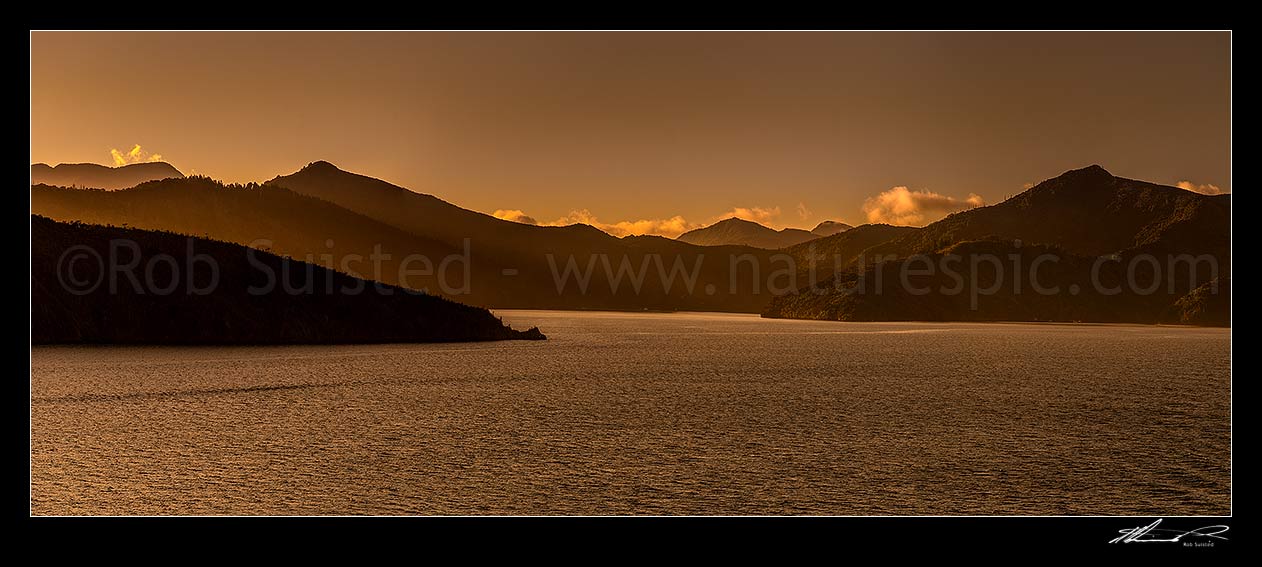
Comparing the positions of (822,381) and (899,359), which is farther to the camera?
(899,359)

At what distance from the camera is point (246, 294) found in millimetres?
102312

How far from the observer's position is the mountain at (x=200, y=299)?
9038cm

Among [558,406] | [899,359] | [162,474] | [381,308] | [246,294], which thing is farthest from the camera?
[381,308]

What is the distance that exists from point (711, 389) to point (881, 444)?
23.7 metres
